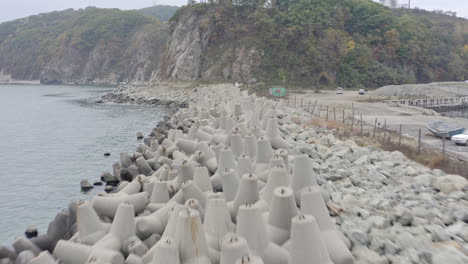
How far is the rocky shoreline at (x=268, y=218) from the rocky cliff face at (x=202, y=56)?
45.4 meters

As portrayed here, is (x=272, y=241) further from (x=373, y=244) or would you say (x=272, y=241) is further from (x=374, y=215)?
(x=374, y=215)

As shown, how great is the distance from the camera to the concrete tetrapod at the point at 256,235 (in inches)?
134

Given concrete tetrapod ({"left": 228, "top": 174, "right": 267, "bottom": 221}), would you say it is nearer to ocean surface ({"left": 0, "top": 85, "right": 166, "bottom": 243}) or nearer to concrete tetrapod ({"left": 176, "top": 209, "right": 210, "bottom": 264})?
concrete tetrapod ({"left": 176, "top": 209, "right": 210, "bottom": 264})

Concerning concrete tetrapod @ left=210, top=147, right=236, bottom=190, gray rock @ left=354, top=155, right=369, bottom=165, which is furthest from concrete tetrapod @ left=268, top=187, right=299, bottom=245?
gray rock @ left=354, top=155, right=369, bottom=165

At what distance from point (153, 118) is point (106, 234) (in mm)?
24160

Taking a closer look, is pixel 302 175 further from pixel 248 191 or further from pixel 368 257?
pixel 368 257

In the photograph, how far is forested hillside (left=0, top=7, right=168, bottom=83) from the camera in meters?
108

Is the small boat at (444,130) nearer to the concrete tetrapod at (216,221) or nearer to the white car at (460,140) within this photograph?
the white car at (460,140)

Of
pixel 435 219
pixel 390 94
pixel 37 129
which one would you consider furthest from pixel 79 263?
pixel 390 94

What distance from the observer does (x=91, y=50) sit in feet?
374

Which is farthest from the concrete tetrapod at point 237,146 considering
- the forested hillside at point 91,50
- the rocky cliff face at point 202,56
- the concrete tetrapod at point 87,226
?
the forested hillside at point 91,50

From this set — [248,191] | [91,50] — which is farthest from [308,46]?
[91,50]

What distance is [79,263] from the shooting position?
13.5 ft

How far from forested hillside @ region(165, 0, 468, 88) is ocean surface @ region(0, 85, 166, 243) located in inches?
1089
